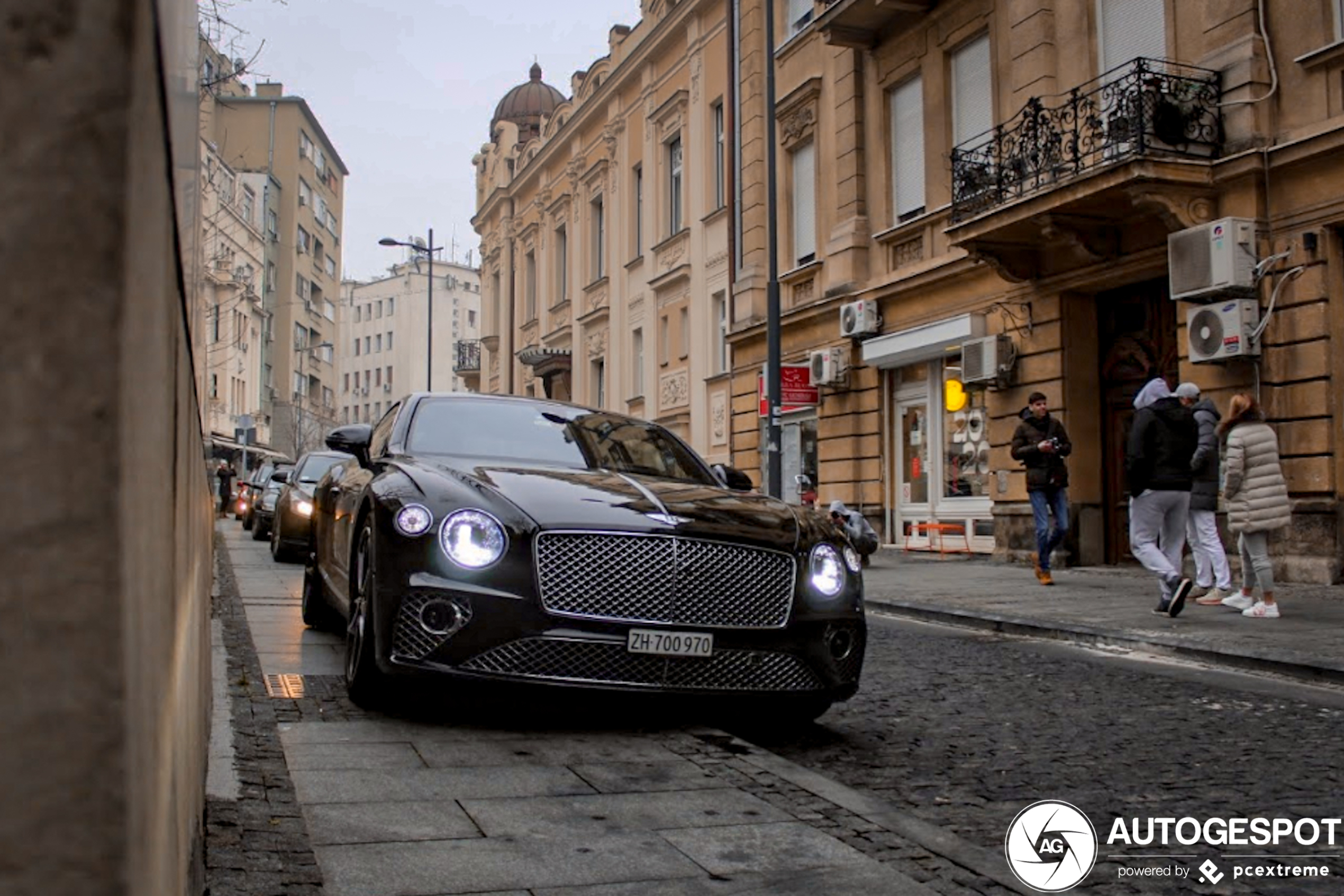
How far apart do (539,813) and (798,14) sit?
76.2ft

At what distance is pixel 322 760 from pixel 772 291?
51.4 feet

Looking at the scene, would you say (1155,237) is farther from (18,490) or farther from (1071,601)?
(18,490)

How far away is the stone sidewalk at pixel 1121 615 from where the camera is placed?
8242mm

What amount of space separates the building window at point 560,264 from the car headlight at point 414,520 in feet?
123

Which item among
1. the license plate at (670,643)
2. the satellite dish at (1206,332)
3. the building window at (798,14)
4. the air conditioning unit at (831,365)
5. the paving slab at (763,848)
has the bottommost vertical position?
the paving slab at (763,848)

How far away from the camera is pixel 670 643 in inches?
198

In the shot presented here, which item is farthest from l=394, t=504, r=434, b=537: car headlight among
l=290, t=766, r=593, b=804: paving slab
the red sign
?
the red sign

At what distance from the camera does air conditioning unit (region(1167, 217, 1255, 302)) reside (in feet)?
44.0

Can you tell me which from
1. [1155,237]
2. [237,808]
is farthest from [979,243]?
[237,808]

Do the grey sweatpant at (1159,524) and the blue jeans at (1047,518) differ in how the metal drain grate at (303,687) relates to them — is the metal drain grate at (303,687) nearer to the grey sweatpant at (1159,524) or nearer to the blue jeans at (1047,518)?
the grey sweatpant at (1159,524)

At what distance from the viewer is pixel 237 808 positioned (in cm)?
366

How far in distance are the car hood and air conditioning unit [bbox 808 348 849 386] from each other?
1633 cm

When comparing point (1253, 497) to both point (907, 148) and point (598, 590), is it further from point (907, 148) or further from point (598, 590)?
point (907, 148)

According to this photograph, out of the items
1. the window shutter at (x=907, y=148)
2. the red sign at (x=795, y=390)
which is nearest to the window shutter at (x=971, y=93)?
the window shutter at (x=907, y=148)
